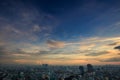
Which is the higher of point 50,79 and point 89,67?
point 89,67

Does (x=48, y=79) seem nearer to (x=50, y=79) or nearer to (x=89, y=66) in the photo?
(x=50, y=79)

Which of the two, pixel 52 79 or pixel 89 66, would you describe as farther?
pixel 89 66

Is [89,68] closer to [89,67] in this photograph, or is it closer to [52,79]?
[89,67]

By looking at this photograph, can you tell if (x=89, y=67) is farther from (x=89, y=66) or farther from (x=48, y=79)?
(x=48, y=79)

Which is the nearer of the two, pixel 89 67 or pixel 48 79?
pixel 48 79

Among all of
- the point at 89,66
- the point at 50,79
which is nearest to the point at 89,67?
the point at 89,66

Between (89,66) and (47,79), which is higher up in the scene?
(89,66)

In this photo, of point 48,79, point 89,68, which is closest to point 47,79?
point 48,79

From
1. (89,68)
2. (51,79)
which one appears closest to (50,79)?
(51,79)
